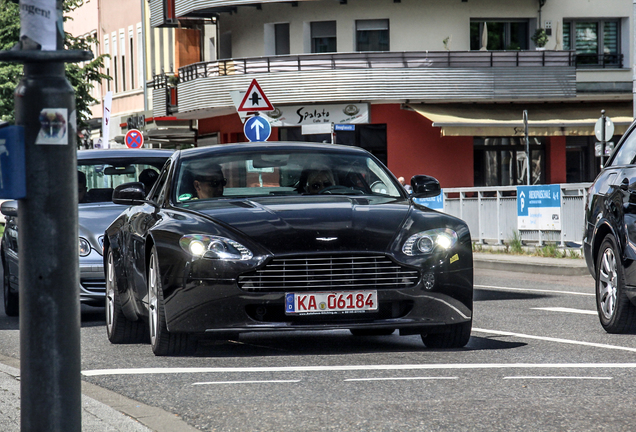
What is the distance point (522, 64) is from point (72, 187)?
3608 cm

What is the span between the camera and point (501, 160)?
132ft

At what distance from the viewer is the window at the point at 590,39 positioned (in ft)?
134

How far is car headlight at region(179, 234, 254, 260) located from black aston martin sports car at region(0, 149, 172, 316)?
139 inches

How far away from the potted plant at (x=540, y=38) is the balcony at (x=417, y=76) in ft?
1.21

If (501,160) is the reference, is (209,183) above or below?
above

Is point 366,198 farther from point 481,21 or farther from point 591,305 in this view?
point 481,21

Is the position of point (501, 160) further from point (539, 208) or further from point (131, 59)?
point (131, 59)

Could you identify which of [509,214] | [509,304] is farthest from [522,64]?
[509,304]

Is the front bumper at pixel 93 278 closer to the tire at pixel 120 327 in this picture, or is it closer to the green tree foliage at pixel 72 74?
the tire at pixel 120 327

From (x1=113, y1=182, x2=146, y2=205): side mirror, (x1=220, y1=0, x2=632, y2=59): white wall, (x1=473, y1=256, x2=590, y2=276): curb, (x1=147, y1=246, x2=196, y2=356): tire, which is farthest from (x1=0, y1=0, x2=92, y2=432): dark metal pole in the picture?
(x1=220, y1=0, x2=632, y2=59): white wall

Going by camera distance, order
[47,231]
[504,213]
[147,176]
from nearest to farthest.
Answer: [47,231], [147,176], [504,213]

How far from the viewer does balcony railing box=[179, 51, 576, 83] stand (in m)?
38.1

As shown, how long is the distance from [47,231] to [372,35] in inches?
1468

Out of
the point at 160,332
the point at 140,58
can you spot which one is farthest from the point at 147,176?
the point at 140,58
